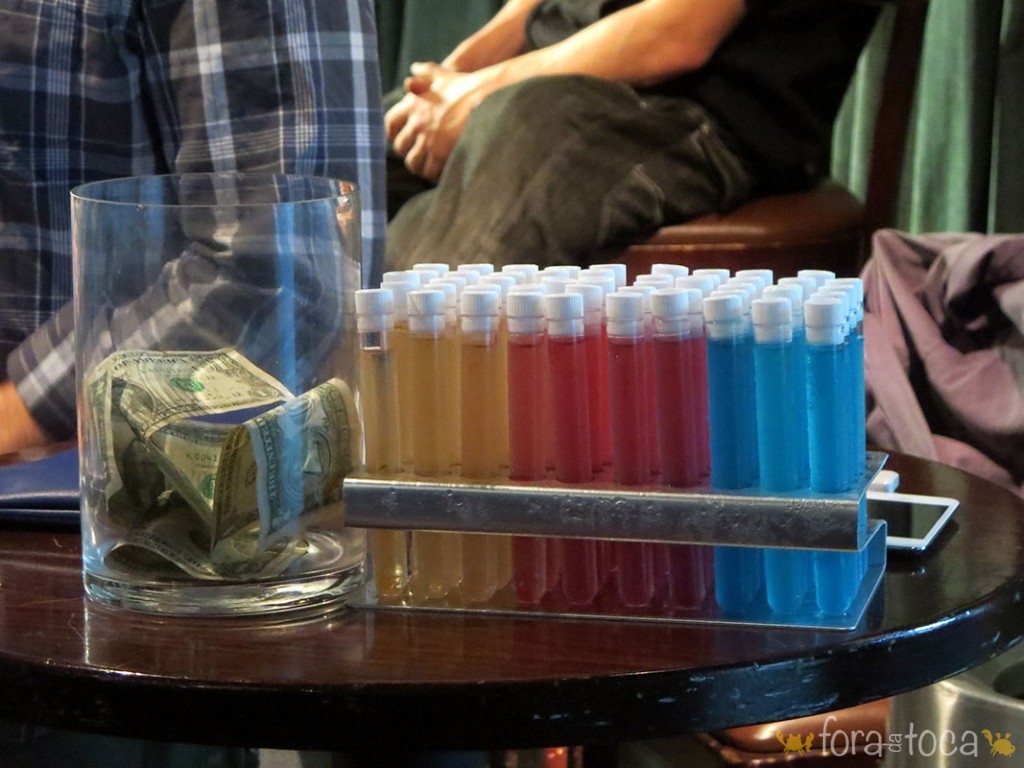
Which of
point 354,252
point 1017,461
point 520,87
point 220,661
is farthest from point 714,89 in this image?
point 220,661

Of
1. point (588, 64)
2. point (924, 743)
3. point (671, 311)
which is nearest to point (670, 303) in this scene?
point (671, 311)

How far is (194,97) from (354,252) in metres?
0.40

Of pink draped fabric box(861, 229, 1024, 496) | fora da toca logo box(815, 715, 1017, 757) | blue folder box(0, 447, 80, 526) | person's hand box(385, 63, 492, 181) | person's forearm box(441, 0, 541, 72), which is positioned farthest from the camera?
person's forearm box(441, 0, 541, 72)

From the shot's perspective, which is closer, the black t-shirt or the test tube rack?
the test tube rack

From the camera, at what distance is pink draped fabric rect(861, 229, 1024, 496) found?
1370mm

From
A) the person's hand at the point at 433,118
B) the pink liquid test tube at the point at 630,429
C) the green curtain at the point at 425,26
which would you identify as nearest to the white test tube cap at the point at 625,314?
the pink liquid test tube at the point at 630,429

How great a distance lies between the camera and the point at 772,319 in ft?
1.95

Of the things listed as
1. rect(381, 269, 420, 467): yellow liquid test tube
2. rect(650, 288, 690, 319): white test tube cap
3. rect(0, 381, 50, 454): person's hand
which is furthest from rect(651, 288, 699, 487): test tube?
rect(0, 381, 50, 454): person's hand

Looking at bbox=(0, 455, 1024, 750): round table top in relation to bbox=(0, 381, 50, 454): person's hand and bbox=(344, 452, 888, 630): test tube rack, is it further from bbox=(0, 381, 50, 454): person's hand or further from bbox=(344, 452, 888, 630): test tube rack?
bbox=(0, 381, 50, 454): person's hand

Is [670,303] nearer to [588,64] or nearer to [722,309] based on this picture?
[722,309]

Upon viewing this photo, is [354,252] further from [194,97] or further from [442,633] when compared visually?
[194,97]

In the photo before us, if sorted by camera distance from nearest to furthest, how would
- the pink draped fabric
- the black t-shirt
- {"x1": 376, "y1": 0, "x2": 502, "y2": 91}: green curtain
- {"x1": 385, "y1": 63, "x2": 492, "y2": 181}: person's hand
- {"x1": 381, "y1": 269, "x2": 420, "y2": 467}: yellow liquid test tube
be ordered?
1. {"x1": 381, "y1": 269, "x2": 420, "y2": 467}: yellow liquid test tube
2. the pink draped fabric
3. the black t-shirt
4. {"x1": 385, "y1": 63, "x2": 492, "y2": 181}: person's hand
5. {"x1": 376, "y1": 0, "x2": 502, "y2": 91}: green curtain

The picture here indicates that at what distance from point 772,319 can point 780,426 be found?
44 mm

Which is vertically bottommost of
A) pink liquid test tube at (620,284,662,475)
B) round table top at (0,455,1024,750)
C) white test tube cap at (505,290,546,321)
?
round table top at (0,455,1024,750)
